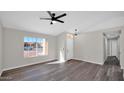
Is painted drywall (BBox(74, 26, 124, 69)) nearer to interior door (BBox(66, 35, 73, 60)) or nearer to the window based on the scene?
interior door (BBox(66, 35, 73, 60))

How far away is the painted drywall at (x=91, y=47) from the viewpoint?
5148 mm

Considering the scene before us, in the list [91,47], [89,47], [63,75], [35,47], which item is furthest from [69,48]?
[63,75]

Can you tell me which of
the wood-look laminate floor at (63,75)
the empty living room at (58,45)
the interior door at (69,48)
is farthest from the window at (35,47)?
the interior door at (69,48)

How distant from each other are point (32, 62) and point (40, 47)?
1.35m

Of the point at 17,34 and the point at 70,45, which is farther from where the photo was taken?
the point at 70,45

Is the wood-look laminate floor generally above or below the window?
below

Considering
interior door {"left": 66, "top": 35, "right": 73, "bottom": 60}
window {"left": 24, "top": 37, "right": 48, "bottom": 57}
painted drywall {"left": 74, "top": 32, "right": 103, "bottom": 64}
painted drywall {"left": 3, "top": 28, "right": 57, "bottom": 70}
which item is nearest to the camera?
painted drywall {"left": 3, "top": 28, "right": 57, "bottom": 70}

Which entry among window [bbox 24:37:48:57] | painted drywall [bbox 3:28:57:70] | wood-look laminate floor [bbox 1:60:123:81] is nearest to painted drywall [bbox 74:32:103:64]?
wood-look laminate floor [bbox 1:60:123:81]

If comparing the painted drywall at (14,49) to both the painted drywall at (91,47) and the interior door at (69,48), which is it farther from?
the painted drywall at (91,47)

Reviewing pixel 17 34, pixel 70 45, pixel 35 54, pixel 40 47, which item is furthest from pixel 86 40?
pixel 17 34

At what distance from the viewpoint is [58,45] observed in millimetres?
6891

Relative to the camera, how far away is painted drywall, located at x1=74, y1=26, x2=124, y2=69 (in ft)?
16.9

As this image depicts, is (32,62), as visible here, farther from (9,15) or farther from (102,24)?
(102,24)
